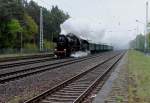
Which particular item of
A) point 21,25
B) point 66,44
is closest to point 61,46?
point 66,44

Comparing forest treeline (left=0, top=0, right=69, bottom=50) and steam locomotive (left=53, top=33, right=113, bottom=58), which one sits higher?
forest treeline (left=0, top=0, right=69, bottom=50)

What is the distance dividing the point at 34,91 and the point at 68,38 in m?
32.2

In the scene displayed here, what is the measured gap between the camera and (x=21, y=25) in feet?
313

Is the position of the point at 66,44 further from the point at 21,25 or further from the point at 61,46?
the point at 21,25

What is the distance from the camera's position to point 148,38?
322ft

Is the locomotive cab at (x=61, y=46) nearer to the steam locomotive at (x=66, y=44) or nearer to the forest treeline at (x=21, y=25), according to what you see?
the steam locomotive at (x=66, y=44)

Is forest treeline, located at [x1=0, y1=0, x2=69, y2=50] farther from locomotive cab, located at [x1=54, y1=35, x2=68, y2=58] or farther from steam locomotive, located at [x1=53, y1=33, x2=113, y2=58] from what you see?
locomotive cab, located at [x1=54, y1=35, x2=68, y2=58]

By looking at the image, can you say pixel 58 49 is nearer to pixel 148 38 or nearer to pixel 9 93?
pixel 9 93

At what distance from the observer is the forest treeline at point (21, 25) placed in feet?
262

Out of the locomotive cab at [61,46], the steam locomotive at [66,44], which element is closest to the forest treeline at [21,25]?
the steam locomotive at [66,44]

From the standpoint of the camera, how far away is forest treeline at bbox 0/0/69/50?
7986cm

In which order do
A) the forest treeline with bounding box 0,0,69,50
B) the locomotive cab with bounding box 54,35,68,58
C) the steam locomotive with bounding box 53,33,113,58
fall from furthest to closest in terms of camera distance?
the forest treeline with bounding box 0,0,69,50
the steam locomotive with bounding box 53,33,113,58
the locomotive cab with bounding box 54,35,68,58

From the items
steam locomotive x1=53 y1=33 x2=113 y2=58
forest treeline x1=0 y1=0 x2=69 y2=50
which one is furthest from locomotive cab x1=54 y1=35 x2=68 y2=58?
forest treeline x1=0 y1=0 x2=69 y2=50

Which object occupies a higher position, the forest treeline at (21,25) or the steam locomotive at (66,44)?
the forest treeline at (21,25)
